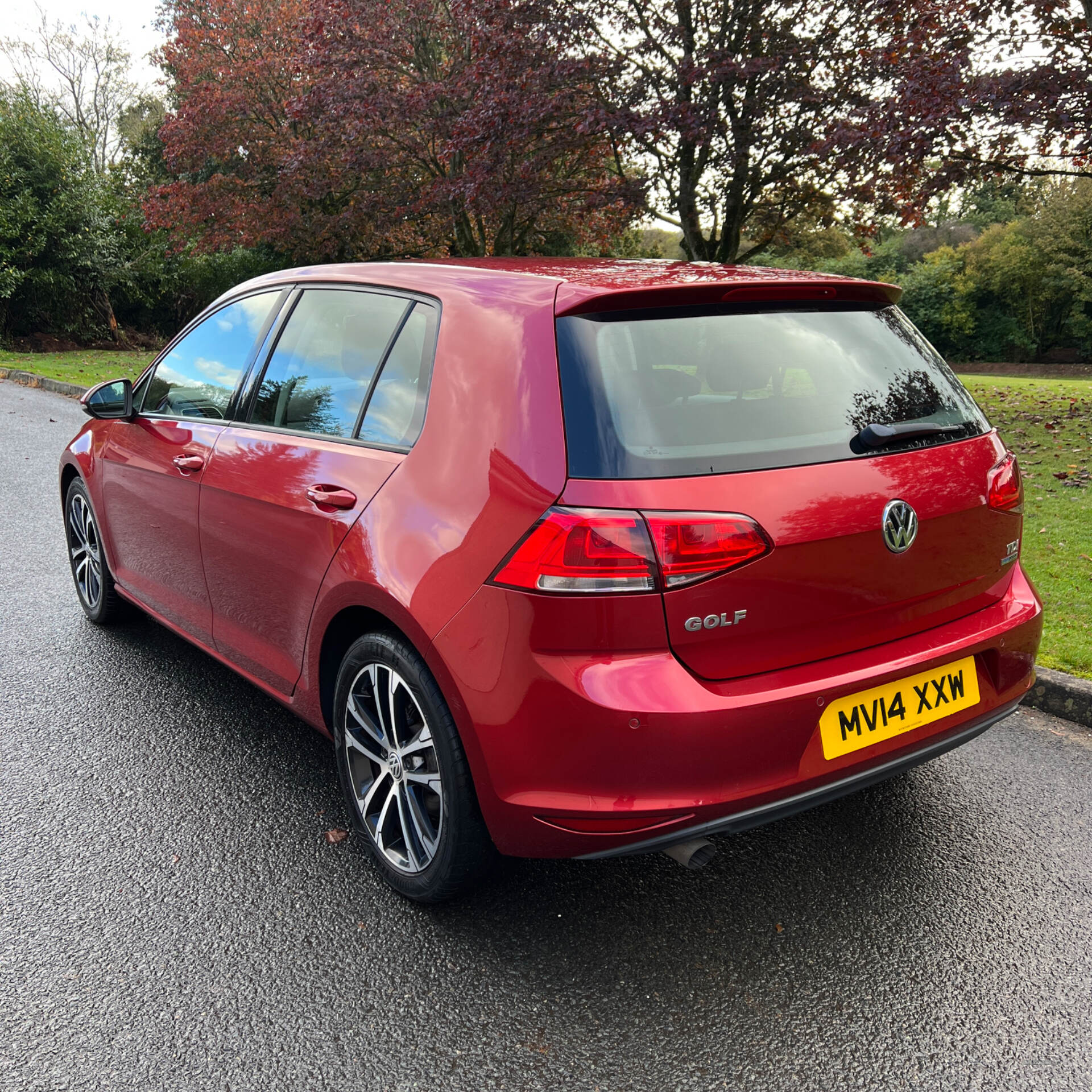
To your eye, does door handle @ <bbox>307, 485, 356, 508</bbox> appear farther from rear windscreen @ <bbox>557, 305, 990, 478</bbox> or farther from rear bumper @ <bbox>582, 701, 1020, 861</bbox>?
rear bumper @ <bbox>582, 701, 1020, 861</bbox>

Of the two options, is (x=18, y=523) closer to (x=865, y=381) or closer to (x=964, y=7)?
(x=865, y=381)

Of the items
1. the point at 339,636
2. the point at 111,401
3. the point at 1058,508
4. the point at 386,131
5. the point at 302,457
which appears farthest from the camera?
the point at 386,131

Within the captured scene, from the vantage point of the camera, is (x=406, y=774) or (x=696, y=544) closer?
(x=696, y=544)

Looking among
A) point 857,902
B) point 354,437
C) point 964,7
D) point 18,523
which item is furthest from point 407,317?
point 964,7

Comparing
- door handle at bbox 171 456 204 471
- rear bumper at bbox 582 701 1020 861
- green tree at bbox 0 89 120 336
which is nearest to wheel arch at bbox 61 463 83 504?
door handle at bbox 171 456 204 471

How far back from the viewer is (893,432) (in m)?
2.43

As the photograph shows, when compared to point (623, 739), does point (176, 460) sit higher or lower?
higher

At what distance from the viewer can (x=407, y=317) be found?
110 inches

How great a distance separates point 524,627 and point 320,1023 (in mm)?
1056

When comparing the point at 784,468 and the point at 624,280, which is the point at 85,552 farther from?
the point at 784,468

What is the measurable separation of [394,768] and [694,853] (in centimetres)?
89

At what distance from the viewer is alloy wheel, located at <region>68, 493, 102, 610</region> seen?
15.4 ft

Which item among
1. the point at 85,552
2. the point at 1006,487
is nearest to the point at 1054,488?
the point at 1006,487

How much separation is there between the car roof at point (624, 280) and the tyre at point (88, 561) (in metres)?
2.25
